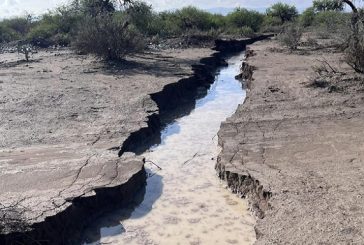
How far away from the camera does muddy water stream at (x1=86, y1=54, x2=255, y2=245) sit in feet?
20.2

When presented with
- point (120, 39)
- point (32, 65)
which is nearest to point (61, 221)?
point (120, 39)

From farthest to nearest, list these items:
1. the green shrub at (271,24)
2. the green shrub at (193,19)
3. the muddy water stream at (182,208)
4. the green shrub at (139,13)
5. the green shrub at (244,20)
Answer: the green shrub at (244,20) → the green shrub at (271,24) → the green shrub at (193,19) → the green shrub at (139,13) → the muddy water stream at (182,208)

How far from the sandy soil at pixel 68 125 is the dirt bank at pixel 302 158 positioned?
185cm

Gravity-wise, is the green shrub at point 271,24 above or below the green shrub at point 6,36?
above

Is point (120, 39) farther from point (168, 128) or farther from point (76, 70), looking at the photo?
point (168, 128)

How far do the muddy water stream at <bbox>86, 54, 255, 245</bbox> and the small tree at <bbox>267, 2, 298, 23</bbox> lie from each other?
4127 centimetres

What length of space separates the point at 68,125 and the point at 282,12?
139 feet

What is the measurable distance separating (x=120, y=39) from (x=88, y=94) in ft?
21.6

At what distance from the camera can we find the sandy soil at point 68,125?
22.4 ft

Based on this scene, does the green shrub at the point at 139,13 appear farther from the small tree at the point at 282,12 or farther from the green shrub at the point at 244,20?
the small tree at the point at 282,12

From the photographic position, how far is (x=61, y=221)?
6016 millimetres

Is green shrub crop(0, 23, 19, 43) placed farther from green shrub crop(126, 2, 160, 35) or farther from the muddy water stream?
the muddy water stream

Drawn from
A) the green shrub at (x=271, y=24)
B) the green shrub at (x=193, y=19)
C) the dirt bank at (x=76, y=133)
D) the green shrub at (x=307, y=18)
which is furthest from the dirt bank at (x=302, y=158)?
the green shrub at (x=307, y=18)

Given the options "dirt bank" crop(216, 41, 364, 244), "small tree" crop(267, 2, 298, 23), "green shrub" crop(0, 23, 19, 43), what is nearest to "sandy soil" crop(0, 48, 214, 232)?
"dirt bank" crop(216, 41, 364, 244)
